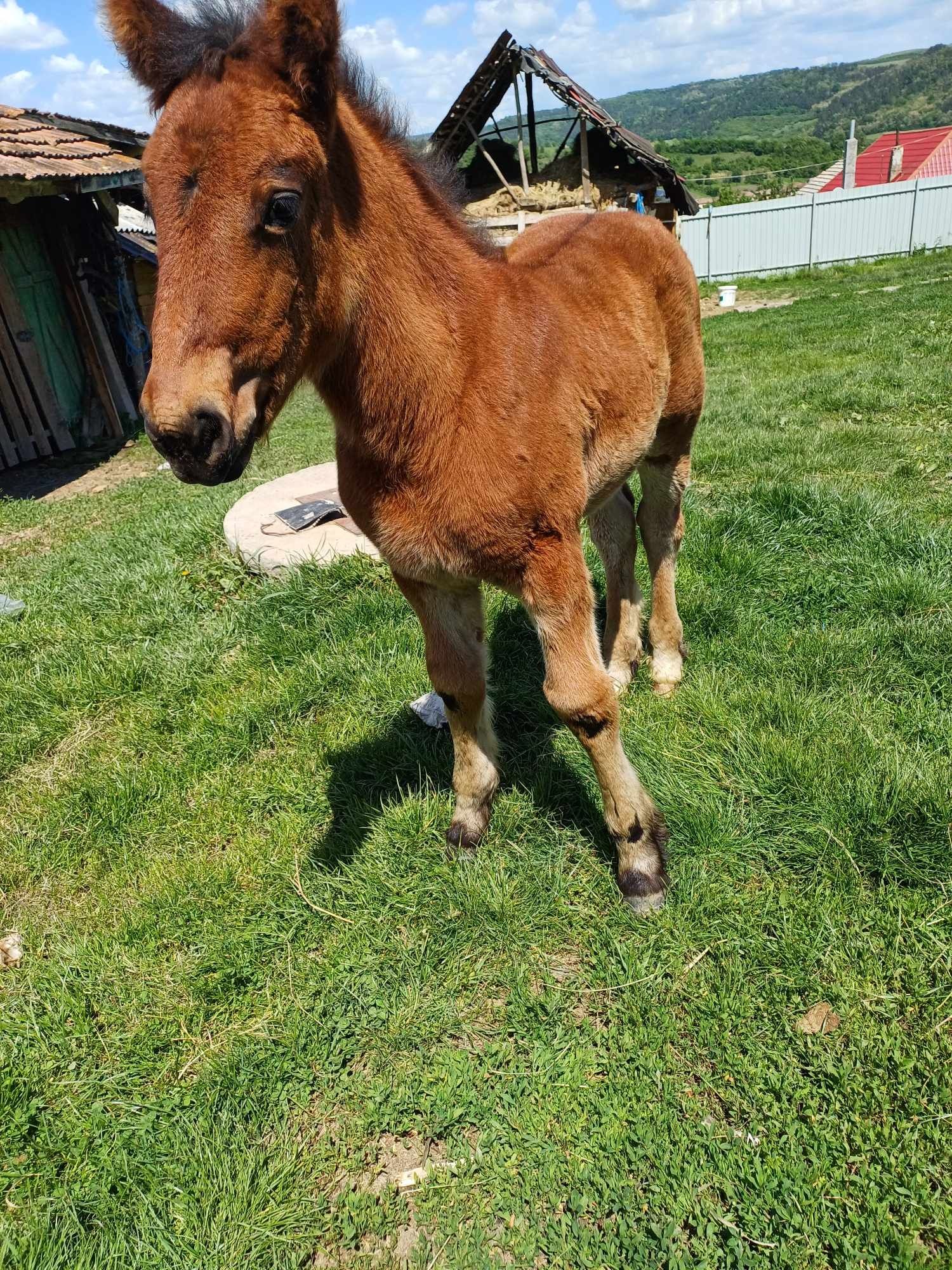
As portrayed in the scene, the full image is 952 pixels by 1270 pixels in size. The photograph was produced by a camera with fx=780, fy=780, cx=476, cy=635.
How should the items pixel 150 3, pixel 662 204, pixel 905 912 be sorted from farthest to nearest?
pixel 662 204 < pixel 905 912 < pixel 150 3

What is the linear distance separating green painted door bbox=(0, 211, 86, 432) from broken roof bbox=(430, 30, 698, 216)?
7.45 meters

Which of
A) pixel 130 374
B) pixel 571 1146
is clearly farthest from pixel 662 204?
pixel 571 1146

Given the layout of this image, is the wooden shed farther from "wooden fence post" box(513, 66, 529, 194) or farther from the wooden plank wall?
the wooden plank wall

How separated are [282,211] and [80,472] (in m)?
10.1

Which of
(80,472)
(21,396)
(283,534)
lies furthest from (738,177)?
(283,534)

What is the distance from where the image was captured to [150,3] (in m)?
1.98

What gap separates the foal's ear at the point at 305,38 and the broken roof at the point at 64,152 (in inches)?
346

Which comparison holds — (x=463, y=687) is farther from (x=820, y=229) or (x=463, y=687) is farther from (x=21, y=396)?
(x=820, y=229)

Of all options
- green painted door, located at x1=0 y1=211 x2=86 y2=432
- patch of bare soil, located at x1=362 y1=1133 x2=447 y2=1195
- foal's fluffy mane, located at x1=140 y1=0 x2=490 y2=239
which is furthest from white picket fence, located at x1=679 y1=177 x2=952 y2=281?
patch of bare soil, located at x1=362 y1=1133 x2=447 y2=1195

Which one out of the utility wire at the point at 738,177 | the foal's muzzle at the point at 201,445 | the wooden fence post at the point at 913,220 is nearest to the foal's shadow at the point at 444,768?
the foal's muzzle at the point at 201,445

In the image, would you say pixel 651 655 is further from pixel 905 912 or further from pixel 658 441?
pixel 905 912

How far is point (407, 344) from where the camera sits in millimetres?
2279

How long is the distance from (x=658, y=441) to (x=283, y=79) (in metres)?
2.52

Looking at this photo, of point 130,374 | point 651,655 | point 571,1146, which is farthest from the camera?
point 130,374
